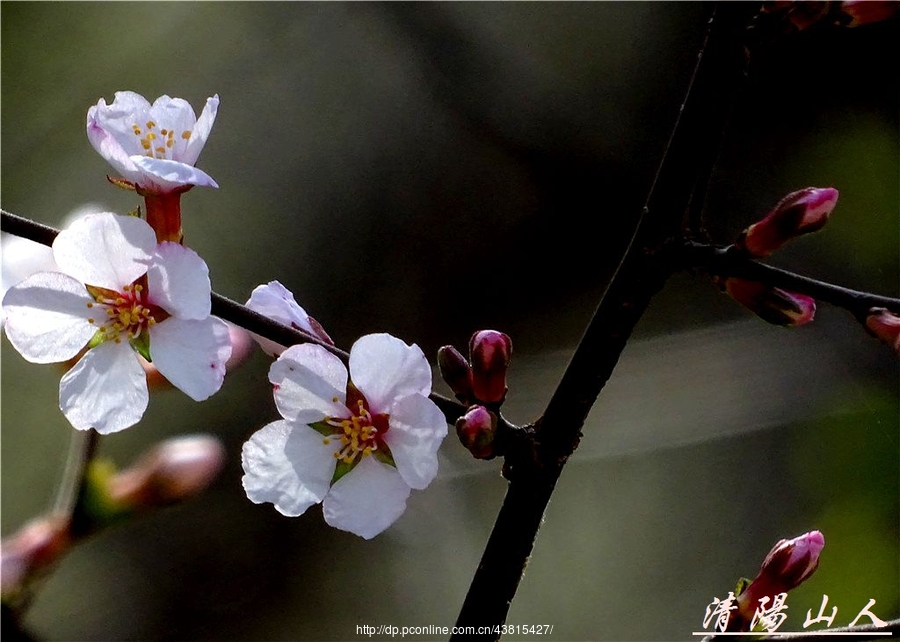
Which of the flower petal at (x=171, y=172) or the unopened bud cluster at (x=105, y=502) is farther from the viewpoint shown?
the unopened bud cluster at (x=105, y=502)

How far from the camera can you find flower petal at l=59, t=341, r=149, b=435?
2.17ft

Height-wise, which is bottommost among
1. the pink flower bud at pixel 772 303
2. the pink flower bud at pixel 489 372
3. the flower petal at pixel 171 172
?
the pink flower bud at pixel 489 372

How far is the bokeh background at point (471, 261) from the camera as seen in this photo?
273 cm

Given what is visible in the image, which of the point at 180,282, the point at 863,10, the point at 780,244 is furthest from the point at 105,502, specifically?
the point at 863,10

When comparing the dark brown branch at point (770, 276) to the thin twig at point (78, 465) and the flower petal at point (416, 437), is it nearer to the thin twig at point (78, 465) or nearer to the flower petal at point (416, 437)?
the flower petal at point (416, 437)

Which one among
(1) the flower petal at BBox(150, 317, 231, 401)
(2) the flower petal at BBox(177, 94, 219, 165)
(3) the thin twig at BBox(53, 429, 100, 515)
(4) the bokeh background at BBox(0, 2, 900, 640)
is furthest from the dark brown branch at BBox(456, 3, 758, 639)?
(4) the bokeh background at BBox(0, 2, 900, 640)

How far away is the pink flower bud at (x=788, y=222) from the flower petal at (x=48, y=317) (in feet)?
1.71

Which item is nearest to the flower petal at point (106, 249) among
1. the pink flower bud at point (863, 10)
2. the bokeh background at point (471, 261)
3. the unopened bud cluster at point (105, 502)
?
the unopened bud cluster at point (105, 502)

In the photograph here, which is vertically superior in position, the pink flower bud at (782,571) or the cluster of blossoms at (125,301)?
the cluster of blossoms at (125,301)

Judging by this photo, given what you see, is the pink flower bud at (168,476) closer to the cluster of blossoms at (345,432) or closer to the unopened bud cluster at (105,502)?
the unopened bud cluster at (105,502)

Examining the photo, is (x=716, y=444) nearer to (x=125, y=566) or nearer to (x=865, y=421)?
(x=865, y=421)

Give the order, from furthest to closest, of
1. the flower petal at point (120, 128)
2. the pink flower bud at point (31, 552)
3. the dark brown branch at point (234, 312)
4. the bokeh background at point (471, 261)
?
the bokeh background at point (471, 261), the pink flower bud at point (31, 552), the flower petal at point (120, 128), the dark brown branch at point (234, 312)

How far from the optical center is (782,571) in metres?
0.78

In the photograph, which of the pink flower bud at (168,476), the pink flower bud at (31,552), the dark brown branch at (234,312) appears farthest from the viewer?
the pink flower bud at (168,476)
